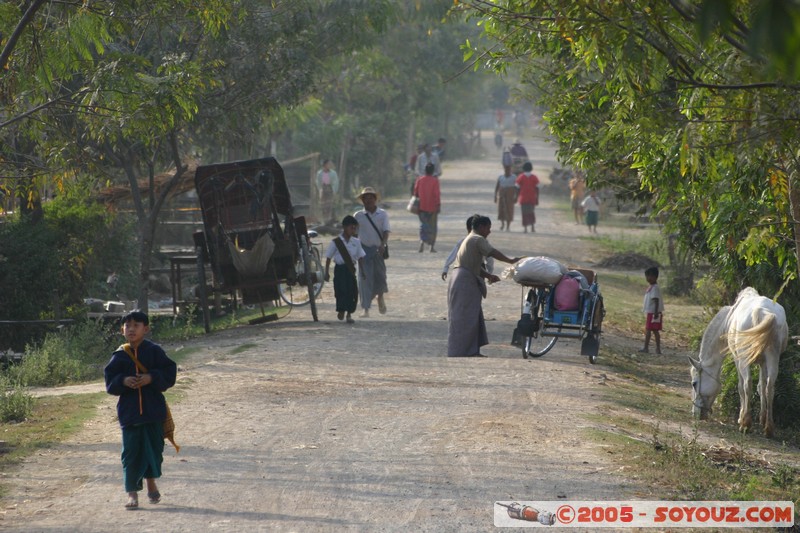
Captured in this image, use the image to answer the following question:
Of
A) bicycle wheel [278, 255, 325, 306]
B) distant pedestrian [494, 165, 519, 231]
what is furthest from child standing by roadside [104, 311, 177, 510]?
distant pedestrian [494, 165, 519, 231]

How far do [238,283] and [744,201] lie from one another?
8005mm

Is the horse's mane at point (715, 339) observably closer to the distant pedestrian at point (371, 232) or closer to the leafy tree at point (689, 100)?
the leafy tree at point (689, 100)

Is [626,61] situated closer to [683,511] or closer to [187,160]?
[683,511]

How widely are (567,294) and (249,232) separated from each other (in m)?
5.12

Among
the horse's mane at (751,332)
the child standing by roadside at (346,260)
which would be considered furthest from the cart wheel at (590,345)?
the child standing by roadside at (346,260)

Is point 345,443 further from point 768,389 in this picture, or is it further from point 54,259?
point 54,259

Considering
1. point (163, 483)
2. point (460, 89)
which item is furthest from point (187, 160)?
point (460, 89)

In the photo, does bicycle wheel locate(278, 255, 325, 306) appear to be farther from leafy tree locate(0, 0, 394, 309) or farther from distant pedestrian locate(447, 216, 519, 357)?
distant pedestrian locate(447, 216, 519, 357)

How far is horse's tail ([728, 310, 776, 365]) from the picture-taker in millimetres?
9719

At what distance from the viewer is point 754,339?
32.2 ft

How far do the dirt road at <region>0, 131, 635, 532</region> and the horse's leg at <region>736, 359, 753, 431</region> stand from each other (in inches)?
55.3

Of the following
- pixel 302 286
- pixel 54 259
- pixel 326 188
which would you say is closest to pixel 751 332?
pixel 302 286

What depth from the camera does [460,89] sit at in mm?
60281

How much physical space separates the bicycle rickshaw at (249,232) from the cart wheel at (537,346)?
3463 mm
